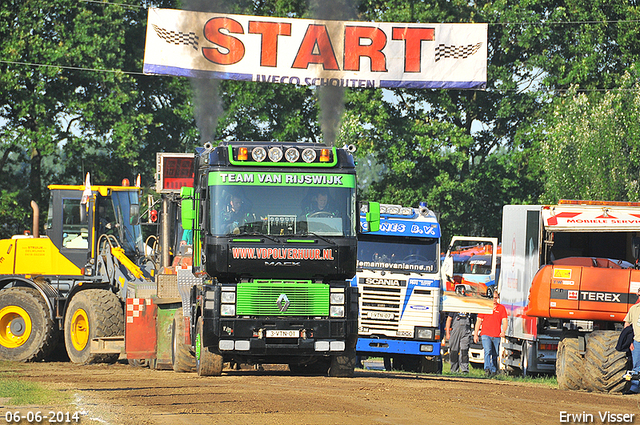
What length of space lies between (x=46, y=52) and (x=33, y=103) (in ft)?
7.04

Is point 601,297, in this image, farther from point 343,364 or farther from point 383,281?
point 383,281

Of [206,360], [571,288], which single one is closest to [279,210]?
[206,360]

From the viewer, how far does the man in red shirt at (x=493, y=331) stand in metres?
23.0

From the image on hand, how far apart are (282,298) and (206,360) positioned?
1754mm

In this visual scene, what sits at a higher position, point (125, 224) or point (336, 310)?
point (125, 224)

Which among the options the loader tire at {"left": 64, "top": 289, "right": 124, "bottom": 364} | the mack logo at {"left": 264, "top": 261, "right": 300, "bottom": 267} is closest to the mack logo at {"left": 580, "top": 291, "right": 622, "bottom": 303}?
the mack logo at {"left": 264, "top": 261, "right": 300, "bottom": 267}

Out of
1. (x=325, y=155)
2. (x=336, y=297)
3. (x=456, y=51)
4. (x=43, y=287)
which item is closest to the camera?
(x=336, y=297)

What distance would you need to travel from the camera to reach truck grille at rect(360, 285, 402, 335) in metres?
21.0

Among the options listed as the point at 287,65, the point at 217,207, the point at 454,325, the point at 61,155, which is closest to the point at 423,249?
the point at 454,325

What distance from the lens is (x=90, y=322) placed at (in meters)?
20.3

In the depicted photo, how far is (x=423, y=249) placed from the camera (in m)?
21.1

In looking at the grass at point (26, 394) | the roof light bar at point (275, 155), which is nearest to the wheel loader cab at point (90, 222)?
the grass at point (26, 394)

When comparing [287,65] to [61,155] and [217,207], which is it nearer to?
[61,155]

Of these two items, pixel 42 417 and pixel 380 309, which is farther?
pixel 380 309
